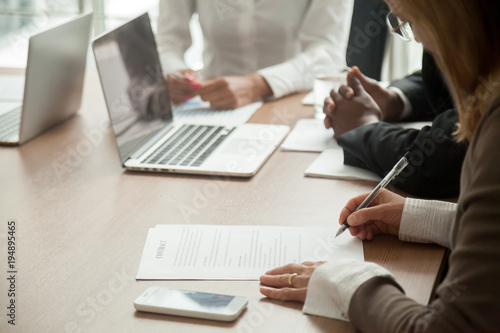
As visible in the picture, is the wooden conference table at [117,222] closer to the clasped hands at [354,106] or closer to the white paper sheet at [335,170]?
the white paper sheet at [335,170]

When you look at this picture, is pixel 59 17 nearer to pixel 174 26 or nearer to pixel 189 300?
pixel 174 26

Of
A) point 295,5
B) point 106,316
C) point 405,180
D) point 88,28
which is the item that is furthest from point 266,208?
point 295,5

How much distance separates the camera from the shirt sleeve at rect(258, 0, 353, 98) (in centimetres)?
197

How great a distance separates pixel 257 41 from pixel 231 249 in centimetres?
129

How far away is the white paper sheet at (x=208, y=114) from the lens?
1.70m

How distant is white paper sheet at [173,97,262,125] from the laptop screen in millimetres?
86

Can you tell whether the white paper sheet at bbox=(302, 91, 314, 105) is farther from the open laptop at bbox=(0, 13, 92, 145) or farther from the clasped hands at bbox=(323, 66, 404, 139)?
the open laptop at bbox=(0, 13, 92, 145)

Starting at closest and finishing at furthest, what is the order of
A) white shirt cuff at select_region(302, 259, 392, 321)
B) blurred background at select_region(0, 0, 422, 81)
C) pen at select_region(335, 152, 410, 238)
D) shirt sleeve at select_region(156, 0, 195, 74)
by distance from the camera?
1. white shirt cuff at select_region(302, 259, 392, 321)
2. pen at select_region(335, 152, 410, 238)
3. shirt sleeve at select_region(156, 0, 195, 74)
4. blurred background at select_region(0, 0, 422, 81)

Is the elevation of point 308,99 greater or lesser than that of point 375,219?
lesser

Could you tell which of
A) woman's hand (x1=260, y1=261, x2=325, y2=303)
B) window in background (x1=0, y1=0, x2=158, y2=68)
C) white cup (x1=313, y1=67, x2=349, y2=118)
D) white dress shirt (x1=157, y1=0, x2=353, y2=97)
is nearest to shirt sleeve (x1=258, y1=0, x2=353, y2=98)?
white dress shirt (x1=157, y1=0, x2=353, y2=97)

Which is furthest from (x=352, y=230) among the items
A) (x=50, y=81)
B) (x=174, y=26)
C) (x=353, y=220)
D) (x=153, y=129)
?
(x=174, y=26)

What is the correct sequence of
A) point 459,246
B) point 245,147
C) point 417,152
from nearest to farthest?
point 459,246, point 417,152, point 245,147

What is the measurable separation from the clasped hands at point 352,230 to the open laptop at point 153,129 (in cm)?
32

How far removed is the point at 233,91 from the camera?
181 centimetres
